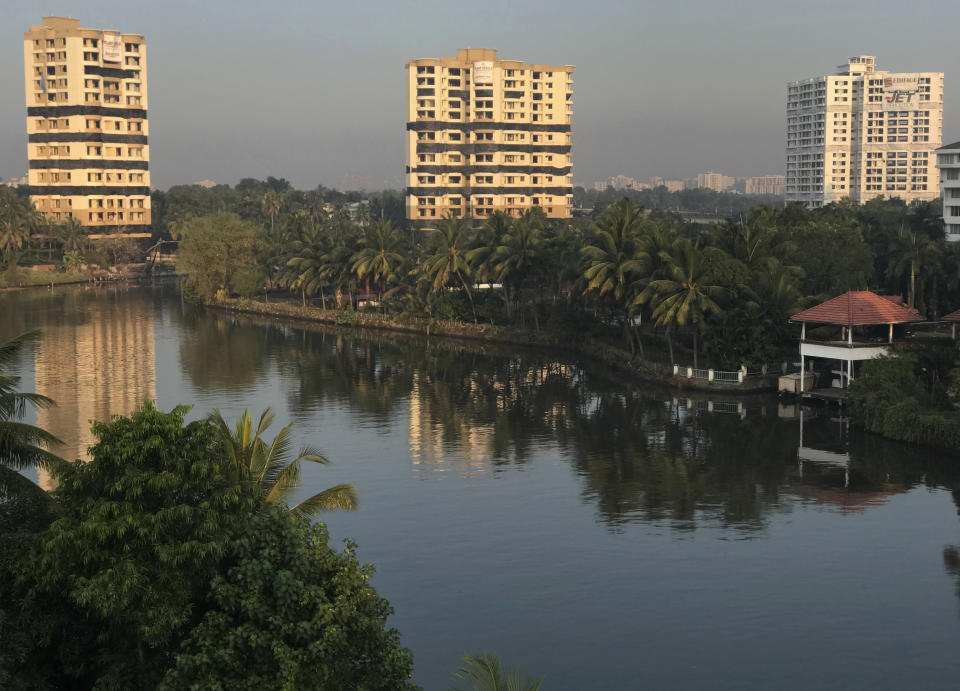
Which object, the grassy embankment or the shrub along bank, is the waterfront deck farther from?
the grassy embankment

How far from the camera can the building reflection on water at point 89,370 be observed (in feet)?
156

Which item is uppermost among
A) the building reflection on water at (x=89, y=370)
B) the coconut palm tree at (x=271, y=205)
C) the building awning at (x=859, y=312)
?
the coconut palm tree at (x=271, y=205)

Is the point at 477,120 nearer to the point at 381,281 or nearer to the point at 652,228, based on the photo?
the point at 381,281

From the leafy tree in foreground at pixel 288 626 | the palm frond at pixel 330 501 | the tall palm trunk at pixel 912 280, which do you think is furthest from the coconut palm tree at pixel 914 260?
the leafy tree in foreground at pixel 288 626

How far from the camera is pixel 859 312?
50.5 m

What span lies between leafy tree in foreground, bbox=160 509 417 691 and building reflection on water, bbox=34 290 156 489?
752 inches

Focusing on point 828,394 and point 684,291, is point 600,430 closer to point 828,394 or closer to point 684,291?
point 684,291

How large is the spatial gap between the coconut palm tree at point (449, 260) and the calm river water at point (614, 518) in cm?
1311

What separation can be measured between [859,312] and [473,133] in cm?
10933

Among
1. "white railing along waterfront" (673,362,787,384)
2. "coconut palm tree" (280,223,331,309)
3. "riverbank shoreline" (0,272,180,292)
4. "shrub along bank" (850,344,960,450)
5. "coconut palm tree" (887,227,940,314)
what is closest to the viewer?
"shrub along bank" (850,344,960,450)

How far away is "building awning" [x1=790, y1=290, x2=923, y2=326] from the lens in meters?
50.3

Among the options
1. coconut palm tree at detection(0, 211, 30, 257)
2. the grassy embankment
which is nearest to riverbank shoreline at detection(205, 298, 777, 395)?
the grassy embankment

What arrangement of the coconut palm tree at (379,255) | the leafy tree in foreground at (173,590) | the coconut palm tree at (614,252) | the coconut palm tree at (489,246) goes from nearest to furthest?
1. the leafy tree in foreground at (173,590)
2. the coconut palm tree at (614,252)
3. the coconut palm tree at (489,246)
4. the coconut palm tree at (379,255)

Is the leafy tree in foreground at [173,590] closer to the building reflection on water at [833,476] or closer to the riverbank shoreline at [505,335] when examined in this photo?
the building reflection on water at [833,476]
